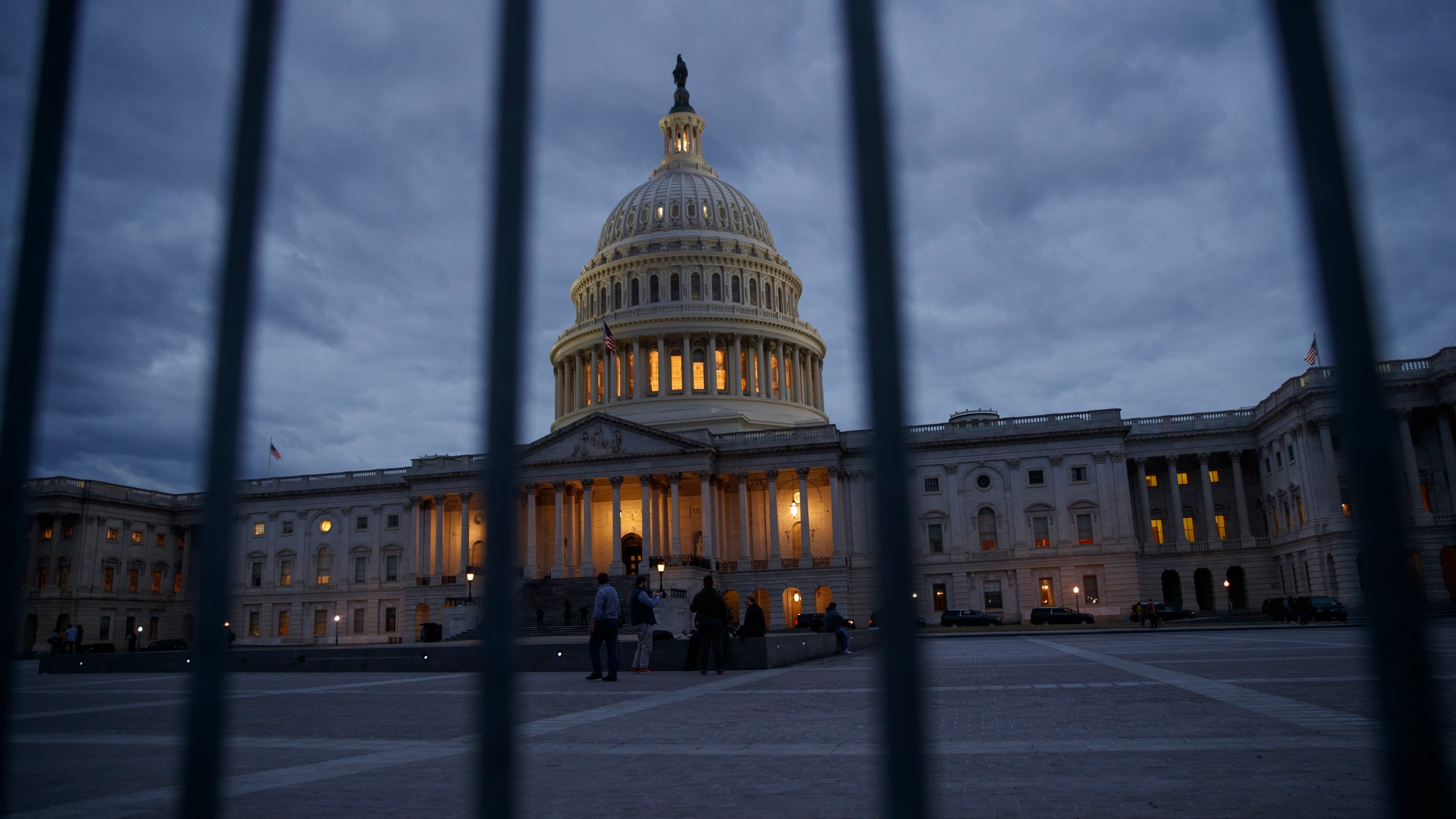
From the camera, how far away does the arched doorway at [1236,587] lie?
74438mm

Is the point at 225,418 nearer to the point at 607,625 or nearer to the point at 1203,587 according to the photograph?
the point at 607,625

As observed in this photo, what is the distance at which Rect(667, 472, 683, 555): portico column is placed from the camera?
71156 mm

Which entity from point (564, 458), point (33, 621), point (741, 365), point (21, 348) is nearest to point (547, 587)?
point (564, 458)

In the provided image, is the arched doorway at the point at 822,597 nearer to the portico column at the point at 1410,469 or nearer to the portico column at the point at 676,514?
the portico column at the point at 676,514

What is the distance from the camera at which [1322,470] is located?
6356 cm

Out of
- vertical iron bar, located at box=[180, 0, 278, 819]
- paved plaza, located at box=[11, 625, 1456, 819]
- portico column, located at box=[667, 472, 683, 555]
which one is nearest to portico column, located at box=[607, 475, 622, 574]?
portico column, located at box=[667, 472, 683, 555]

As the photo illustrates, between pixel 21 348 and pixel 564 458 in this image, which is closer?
pixel 21 348

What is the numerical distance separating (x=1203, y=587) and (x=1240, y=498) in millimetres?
7913

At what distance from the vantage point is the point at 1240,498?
7381cm

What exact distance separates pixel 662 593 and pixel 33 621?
6014cm

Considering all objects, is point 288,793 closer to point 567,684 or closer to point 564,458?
point 567,684

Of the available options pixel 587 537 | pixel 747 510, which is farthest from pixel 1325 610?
pixel 587 537

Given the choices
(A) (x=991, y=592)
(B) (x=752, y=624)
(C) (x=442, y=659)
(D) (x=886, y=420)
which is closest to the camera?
(D) (x=886, y=420)

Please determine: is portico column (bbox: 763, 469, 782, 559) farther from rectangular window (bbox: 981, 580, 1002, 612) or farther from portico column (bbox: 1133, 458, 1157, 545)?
portico column (bbox: 1133, 458, 1157, 545)
